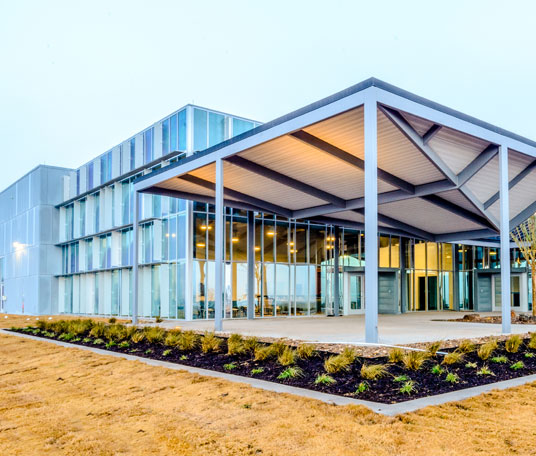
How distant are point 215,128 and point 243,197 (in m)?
4.22

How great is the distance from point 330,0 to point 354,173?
3778 inches

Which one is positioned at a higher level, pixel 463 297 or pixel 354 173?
pixel 354 173

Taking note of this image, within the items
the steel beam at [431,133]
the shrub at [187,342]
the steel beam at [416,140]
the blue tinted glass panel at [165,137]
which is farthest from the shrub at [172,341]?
the blue tinted glass panel at [165,137]

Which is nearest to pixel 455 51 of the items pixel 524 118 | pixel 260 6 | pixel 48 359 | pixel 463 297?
pixel 524 118

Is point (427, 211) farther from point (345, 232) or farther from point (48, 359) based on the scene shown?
point (48, 359)

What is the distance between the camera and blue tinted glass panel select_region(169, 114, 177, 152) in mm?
24219

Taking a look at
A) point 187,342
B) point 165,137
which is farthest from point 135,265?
point 187,342

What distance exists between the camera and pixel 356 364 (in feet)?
31.0

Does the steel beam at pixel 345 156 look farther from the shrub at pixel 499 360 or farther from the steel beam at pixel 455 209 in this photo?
the shrub at pixel 499 360

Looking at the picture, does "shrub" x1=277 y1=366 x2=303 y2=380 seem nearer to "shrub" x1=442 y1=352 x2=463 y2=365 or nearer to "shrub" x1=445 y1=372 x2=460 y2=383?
"shrub" x1=445 y1=372 x2=460 y2=383

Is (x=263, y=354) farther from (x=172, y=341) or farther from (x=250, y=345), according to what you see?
(x=172, y=341)

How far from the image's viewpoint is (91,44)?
14238cm

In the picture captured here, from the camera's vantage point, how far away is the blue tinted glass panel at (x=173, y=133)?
24219mm

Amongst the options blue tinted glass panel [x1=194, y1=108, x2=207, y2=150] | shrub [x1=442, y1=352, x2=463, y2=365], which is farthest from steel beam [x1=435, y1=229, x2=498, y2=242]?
shrub [x1=442, y1=352, x2=463, y2=365]
